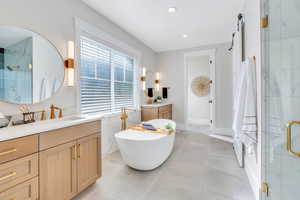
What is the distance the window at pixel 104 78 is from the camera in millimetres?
2418

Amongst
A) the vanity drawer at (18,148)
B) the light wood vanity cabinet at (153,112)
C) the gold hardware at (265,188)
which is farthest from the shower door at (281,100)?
the light wood vanity cabinet at (153,112)

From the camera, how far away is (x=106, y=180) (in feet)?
6.47

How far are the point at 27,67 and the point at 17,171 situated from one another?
3.68ft

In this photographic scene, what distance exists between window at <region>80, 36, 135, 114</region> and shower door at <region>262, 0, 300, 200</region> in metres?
2.48

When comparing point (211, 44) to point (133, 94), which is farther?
point (211, 44)

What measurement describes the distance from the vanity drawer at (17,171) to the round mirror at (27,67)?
740 mm

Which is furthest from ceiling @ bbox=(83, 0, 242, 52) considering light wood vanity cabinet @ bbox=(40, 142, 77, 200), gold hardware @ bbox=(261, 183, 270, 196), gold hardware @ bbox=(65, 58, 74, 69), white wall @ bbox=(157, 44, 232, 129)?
gold hardware @ bbox=(261, 183, 270, 196)

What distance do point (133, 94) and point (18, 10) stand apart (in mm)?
2685

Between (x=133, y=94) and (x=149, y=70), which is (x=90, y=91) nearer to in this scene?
(x=133, y=94)

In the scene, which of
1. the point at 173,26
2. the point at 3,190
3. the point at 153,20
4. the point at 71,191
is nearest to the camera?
the point at 3,190

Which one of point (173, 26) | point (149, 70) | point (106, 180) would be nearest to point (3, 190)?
point (106, 180)

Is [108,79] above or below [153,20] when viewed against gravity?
below

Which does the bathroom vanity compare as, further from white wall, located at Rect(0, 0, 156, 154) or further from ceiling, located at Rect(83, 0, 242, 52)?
ceiling, located at Rect(83, 0, 242, 52)

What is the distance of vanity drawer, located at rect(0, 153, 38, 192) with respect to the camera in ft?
3.22
